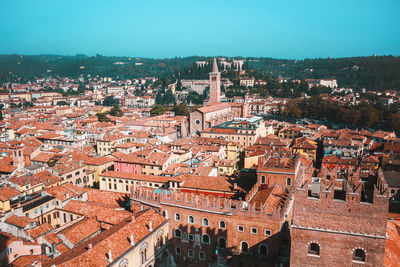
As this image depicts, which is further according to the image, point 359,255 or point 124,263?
point 124,263

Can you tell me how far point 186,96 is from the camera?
502 feet

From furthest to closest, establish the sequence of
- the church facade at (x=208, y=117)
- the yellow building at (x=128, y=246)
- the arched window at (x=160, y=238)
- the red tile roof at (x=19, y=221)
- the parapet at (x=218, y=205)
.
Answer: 1. the church facade at (x=208, y=117)
2. the red tile roof at (x=19, y=221)
3. the arched window at (x=160, y=238)
4. the parapet at (x=218, y=205)
5. the yellow building at (x=128, y=246)

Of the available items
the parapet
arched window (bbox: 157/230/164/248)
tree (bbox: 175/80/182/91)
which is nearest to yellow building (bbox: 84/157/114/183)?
the parapet

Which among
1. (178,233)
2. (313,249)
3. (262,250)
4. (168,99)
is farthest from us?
(168,99)

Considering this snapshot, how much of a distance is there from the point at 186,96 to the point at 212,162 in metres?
110

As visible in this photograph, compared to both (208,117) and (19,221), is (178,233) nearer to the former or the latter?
(19,221)

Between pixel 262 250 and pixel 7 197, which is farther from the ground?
pixel 7 197

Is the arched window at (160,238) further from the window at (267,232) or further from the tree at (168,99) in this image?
the tree at (168,99)

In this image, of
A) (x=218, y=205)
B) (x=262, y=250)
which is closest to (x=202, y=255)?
(x=218, y=205)

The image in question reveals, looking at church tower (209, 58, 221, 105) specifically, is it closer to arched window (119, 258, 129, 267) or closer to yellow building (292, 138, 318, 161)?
yellow building (292, 138, 318, 161)

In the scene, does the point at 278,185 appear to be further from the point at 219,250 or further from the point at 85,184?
the point at 85,184

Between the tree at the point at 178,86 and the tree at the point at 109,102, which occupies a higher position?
the tree at the point at 178,86

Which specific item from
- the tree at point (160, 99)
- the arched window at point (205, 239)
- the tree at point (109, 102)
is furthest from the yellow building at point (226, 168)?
the tree at point (109, 102)

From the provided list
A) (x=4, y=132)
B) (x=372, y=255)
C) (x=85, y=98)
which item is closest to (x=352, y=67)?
(x=85, y=98)
